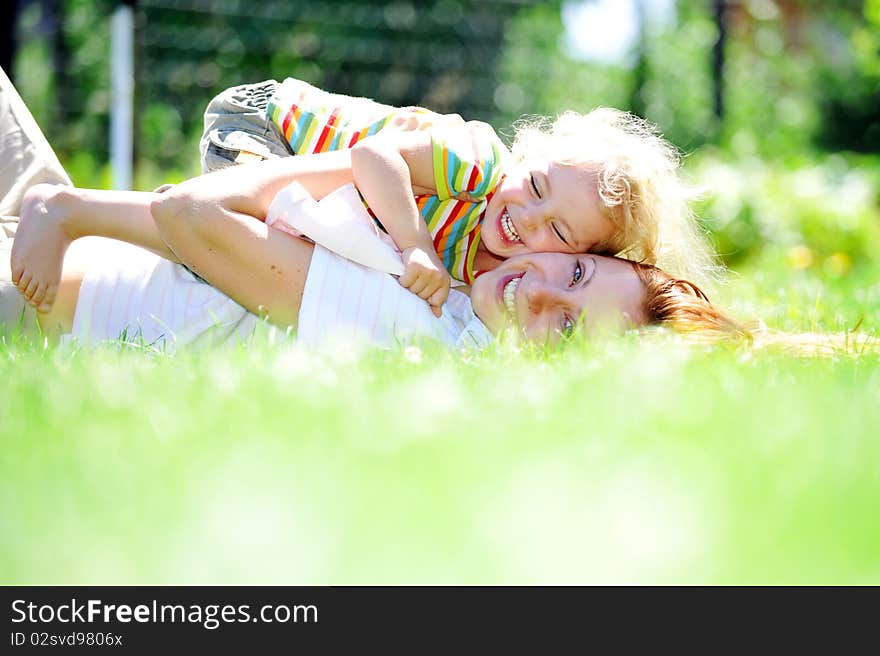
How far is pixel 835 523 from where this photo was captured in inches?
56.5

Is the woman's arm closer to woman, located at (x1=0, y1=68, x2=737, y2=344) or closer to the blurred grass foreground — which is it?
woman, located at (x1=0, y1=68, x2=737, y2=344)

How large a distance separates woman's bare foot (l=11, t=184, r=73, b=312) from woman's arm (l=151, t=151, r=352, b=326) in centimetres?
27

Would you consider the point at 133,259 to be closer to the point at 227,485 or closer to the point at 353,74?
the point at 227,485

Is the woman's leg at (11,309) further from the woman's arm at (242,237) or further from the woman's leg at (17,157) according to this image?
the woman's arm at (242,237)

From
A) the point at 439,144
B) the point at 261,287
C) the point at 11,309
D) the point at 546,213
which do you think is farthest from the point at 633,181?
the point at 11,309

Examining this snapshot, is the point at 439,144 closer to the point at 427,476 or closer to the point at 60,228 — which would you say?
the point at 60,228

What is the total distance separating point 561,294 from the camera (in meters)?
2.71

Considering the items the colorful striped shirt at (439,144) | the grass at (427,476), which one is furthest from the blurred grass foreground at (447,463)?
the colorful striped shirt at (439,144)

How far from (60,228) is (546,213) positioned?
1.25 meters

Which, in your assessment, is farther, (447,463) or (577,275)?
(577,275)

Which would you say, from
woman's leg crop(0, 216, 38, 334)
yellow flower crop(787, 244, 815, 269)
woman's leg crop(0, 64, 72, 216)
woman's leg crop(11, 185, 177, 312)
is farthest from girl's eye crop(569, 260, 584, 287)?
yellow flower crop(787, 244, 815, 269)

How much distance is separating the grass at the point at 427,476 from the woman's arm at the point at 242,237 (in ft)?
1.65
